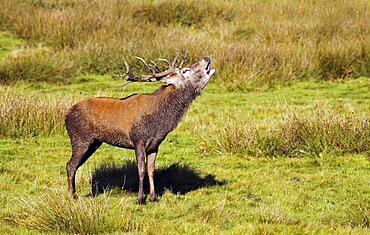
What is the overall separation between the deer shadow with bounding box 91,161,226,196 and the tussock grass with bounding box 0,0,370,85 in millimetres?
6909

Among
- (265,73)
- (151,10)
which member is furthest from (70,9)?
(265,73)

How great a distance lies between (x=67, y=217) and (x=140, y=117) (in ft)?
5.17

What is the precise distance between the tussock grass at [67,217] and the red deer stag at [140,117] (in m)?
1.06

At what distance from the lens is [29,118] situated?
11633 millimetres

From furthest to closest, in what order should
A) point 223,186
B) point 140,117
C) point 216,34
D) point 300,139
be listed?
1. point 216,34
2. point 300,139
3. point 223,186
4. point 140,117

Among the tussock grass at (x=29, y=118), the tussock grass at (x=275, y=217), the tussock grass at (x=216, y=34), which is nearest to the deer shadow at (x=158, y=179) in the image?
the tussock grass at (x=275, y=217)

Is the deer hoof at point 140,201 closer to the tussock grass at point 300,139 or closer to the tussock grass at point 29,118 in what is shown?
the tussock grass at point 300,139

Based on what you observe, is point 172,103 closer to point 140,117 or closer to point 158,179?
point 140,117

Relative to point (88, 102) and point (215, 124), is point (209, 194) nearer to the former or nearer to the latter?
point (88, 102)

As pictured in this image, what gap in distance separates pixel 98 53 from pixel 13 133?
6.35 metres

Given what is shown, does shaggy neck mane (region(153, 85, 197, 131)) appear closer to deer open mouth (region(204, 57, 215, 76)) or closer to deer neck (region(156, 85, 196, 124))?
deer neck (region(156, 85, 196, 124))

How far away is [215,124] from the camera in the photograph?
488 inches

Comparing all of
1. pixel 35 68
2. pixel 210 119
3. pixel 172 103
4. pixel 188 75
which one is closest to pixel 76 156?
pixel 172 103

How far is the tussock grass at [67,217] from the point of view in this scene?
22.4 ft
